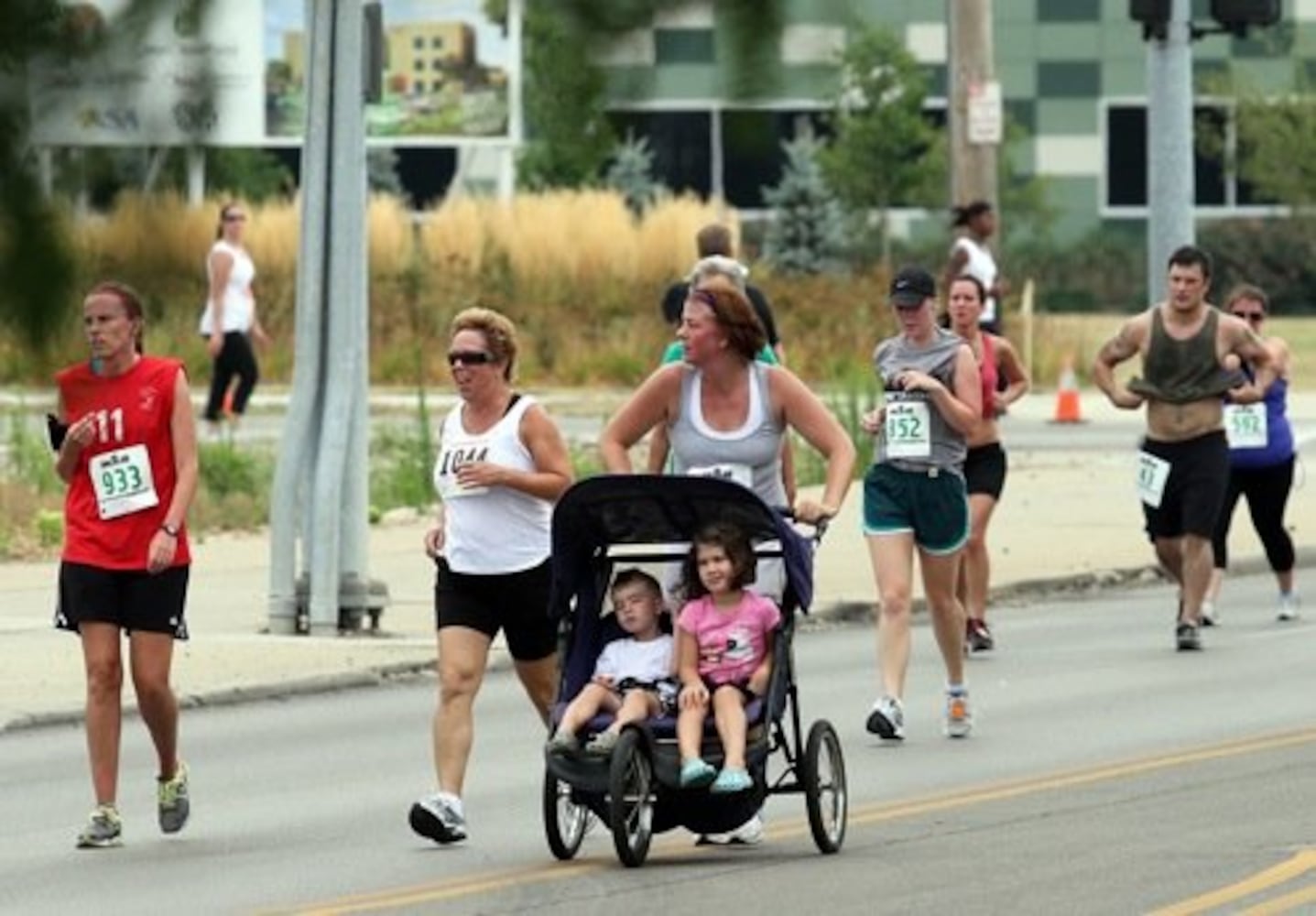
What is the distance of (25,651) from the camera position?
17484 mm

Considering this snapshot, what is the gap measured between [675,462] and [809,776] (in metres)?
1.25

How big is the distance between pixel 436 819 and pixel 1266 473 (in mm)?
8163

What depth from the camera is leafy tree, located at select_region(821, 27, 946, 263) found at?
341 centimetres

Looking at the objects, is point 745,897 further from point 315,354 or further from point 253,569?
point 253,569

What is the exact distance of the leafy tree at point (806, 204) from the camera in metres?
3.55

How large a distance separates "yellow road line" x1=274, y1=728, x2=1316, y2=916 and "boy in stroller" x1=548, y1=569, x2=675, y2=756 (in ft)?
1.52

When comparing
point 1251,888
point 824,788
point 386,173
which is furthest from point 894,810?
point 386,173

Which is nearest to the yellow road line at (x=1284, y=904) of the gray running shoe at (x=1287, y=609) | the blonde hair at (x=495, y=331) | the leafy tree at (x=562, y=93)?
the blonde hair at (x=495, y=331)

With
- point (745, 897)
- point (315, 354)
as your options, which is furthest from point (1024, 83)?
point (315, 354)

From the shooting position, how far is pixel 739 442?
11.8m

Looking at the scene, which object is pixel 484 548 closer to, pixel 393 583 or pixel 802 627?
pixel 802 627

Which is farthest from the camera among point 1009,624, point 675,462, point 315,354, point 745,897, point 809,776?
point 1009,624

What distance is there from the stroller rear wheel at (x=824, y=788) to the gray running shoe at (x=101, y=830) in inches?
85.1

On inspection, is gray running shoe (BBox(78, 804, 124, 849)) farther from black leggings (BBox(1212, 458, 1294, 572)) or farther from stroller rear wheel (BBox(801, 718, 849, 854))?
black leggings (BBox(1212, 458, 1294, 572))
